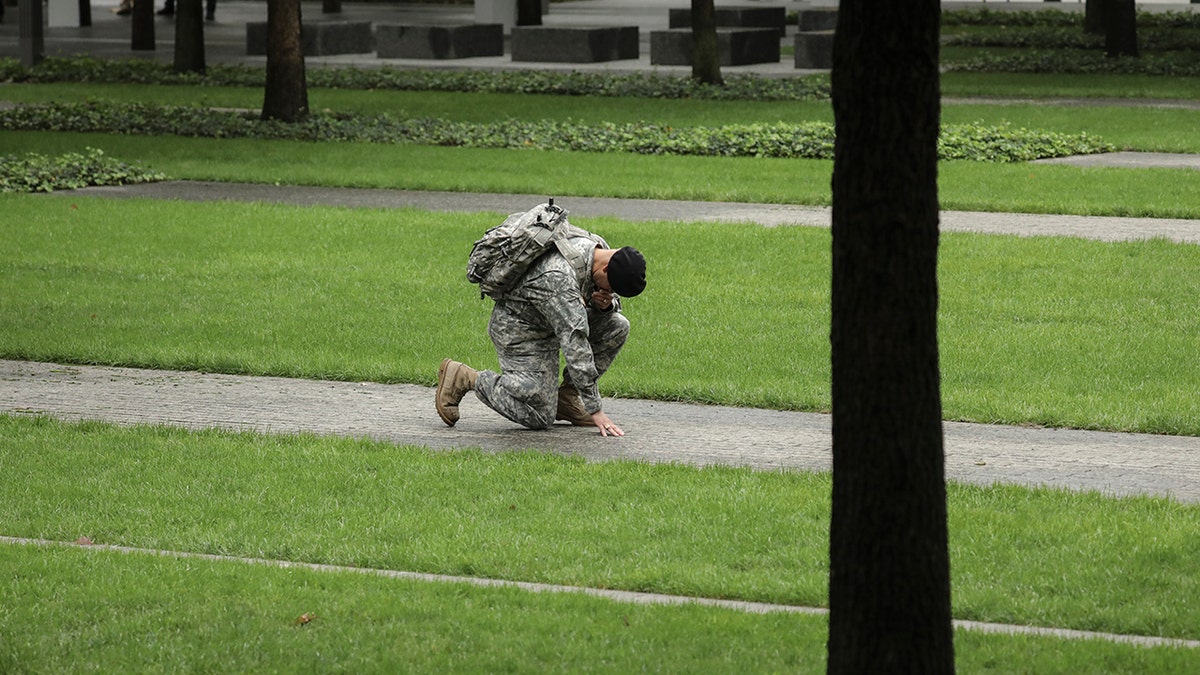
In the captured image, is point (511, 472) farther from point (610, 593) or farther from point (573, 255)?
point (610, 593)

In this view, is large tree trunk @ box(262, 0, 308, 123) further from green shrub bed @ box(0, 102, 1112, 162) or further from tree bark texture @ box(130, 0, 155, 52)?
tree bark texture @ box(130, 0, 155, 52)

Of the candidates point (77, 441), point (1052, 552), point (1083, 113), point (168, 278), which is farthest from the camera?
point (1083, 113)

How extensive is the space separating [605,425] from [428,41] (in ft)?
100

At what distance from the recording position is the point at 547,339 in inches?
331

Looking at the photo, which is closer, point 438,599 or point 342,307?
point 438,599

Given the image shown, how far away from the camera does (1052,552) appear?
6438mm

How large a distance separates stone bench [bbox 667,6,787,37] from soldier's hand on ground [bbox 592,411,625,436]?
34.8 meters

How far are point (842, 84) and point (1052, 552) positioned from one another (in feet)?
9.25

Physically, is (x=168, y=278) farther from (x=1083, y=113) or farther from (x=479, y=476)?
(x=1083, y=113)

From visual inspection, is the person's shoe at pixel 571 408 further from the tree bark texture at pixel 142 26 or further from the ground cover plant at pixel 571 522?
the tree bark texture at pixel 142 26

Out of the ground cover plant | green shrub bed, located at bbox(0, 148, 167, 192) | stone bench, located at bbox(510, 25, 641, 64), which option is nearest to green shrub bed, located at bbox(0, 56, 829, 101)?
stone bench, located at bbox(510, 25, 641, 64)

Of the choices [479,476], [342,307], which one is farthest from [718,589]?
[342,307]

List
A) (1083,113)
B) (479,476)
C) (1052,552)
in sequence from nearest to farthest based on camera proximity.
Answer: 1. (1052,552)
2. (479,476)
3. (1083,113)

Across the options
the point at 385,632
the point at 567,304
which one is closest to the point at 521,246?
the point at 567,304
